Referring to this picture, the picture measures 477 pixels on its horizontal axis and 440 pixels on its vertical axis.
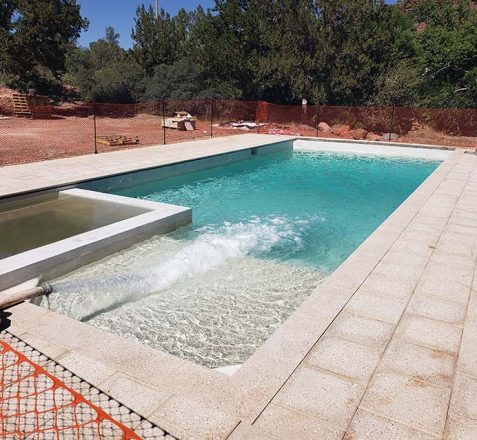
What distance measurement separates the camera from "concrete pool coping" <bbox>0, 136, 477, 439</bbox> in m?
2.43

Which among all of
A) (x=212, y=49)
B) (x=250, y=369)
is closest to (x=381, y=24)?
(x=212, y=49)

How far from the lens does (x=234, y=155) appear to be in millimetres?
13703

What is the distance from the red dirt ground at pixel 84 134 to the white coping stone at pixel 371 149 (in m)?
2.33

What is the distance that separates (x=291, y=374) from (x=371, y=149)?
14578mm

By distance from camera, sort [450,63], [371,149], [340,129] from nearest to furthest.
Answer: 1. [371,149]
2. [340,129]
3. [450,63]

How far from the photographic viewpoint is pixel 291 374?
2871 millimetres

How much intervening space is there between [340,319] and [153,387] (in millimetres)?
1639

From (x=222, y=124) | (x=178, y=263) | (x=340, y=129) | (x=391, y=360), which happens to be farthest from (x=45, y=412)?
(x=222, y=124)

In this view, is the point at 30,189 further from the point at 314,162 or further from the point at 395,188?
the point at 314,162

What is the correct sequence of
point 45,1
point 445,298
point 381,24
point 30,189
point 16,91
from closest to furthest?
1. point 445,298
2. point 30,189
3. point 381,24
4. point 45,1
5. point 16,91

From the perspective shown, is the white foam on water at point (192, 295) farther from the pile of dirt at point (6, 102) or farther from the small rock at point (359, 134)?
the pile of dirt at point (6, 102)

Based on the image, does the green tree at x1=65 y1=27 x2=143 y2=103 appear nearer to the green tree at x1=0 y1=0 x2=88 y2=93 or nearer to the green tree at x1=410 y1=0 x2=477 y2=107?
the green tree at x1=0 y1=0 x2=88 y2=93

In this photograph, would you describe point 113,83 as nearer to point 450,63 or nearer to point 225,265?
point 450,63

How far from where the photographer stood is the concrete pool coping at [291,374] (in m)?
2.43
